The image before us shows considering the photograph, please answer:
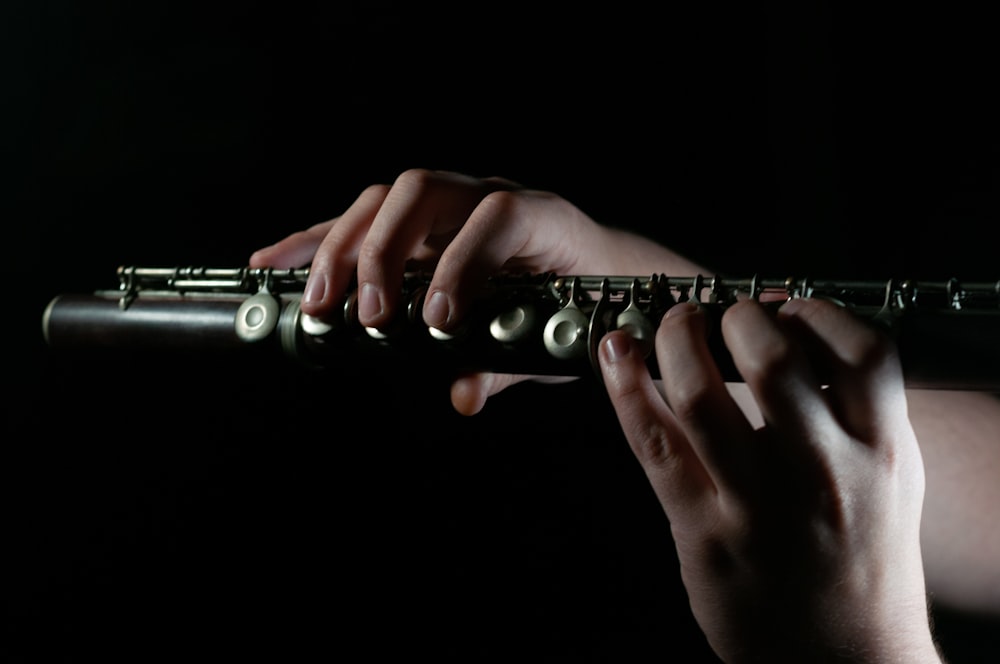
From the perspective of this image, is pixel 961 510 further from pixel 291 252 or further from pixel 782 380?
pixel 291 252

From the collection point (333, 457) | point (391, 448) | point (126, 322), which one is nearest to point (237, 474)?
point (333, 457)

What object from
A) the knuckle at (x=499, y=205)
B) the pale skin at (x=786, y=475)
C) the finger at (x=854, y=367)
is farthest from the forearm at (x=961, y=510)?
the knuckle at (x=499, y=205)

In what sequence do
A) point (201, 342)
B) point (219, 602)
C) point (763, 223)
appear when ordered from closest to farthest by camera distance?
point (201, 342) → point (219, 602) → point (763, 223)

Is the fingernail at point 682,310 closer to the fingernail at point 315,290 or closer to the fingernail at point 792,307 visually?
the fingernail at point 792,307

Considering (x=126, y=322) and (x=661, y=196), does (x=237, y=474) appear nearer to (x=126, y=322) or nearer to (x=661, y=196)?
(x=126, y=322)

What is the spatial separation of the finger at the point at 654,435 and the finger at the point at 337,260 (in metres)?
0.29

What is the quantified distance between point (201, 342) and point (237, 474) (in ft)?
1.90

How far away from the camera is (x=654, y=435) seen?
490 mm

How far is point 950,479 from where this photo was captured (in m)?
0.91

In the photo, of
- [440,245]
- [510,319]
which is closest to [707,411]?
[510,319]

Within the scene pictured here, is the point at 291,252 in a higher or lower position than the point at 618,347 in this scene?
higher

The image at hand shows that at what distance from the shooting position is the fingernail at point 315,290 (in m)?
0.64

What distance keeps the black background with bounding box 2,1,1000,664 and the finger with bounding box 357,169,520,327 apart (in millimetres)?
480

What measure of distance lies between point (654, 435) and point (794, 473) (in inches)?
3.9
